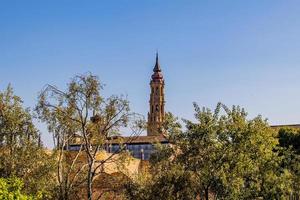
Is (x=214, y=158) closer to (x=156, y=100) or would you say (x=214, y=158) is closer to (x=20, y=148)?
(x=20, y=148)

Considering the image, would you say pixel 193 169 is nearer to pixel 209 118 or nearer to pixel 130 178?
pixel 209 118

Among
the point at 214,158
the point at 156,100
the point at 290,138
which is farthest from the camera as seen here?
the point at 156,100

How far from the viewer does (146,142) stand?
65.8 meters

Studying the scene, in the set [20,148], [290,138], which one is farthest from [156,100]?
[20,148]

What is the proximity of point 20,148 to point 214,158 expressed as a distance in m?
9.78

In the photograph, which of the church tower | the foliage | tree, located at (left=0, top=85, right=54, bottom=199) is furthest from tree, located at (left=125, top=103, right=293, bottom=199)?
the church tower

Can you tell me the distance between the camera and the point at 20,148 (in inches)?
1035

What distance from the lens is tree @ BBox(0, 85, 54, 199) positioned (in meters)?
26.0

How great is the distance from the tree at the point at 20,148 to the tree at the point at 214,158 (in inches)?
221

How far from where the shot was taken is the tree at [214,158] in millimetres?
24156

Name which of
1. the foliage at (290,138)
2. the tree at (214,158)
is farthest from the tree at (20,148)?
the foliage at (290,138)

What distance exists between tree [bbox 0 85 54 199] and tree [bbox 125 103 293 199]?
562 centimetres

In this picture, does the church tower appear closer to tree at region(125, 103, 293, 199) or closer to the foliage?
the foliage

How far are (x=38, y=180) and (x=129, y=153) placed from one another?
4.72 m
